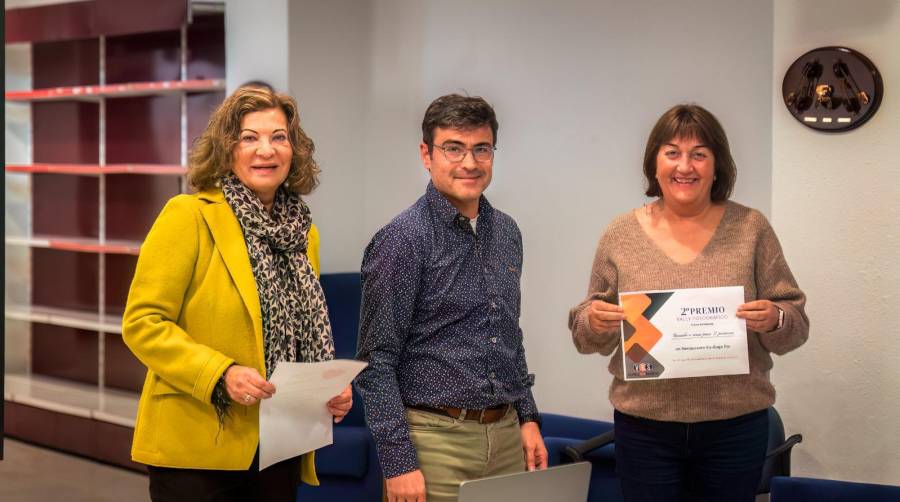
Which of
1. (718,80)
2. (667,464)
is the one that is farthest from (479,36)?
(667,464)

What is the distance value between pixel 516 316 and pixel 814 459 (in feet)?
4.25

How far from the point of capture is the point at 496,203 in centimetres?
439

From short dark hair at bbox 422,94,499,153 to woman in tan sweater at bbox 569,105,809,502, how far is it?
472 millimetres

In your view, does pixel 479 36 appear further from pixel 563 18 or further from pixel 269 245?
pixel 269 245

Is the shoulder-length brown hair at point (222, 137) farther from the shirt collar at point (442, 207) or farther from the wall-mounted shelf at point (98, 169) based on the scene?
the wall-mounted shelf at point (98, 169)

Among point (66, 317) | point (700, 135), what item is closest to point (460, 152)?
point (700, 135)

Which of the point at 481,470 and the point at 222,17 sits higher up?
the point at 222,17

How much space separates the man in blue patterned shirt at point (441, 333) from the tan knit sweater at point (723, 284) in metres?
0.33

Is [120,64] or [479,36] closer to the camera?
[479,36]

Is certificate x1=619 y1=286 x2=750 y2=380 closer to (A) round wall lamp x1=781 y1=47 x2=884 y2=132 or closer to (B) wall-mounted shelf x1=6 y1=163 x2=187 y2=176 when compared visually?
(A) round wall lamp x1=781 y1=47 x2=884 y2=132

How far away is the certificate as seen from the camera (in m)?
2.30

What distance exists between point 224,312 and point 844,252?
1888mm

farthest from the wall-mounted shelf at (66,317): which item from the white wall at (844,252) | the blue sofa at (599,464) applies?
the white wall at (844,252)

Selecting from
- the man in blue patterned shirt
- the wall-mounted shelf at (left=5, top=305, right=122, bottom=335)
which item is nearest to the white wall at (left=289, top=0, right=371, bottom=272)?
the wall-mounted shelf at (left=5, top=305, right=122, bottom=335)
